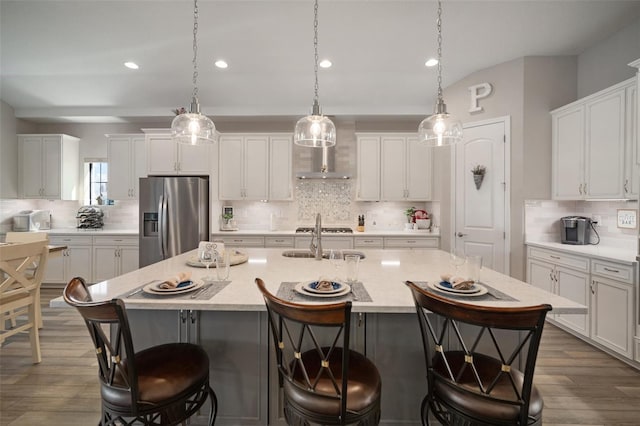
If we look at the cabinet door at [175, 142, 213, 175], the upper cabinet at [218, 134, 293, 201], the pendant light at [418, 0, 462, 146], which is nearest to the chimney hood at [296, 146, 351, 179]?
the upper cabinet at [218, 134, 293, 201]

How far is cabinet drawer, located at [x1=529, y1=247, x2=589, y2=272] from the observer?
277cm

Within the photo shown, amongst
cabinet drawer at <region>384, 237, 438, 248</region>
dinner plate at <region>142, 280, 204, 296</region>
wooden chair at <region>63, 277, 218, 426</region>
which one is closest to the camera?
wooden chair at <region>63, 277, 218, 426</region>

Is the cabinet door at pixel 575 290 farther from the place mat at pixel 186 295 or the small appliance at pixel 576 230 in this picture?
the place mat at pixel 186 295

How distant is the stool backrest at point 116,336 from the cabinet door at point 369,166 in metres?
3.98

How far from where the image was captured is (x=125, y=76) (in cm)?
415

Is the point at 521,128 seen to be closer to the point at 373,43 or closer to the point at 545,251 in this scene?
the point at 545,251

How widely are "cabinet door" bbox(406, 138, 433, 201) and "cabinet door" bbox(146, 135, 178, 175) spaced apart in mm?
3767

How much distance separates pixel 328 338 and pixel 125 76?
15.5ft

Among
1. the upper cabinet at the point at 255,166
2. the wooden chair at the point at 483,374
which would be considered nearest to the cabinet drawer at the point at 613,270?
the wooden chair at the point at 483,374

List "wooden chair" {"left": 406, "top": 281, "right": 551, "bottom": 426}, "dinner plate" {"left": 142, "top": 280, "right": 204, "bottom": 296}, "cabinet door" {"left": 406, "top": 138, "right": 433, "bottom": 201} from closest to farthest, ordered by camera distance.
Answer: "wooden chair" {"left": 406, "top": 281, "right": 551, "bottom": 426}
"dinner plate" {"left": 142, "top": 280, "right": 204, "bottom": 296}
"cabinet door" {"left": 406, "top": 138, "right": 433, "bottom": 201}

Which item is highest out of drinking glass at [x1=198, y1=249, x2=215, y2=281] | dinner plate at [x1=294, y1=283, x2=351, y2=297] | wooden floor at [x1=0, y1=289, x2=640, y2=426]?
drinking glass at [x1=198, y1=249, x2=215, y2=281]

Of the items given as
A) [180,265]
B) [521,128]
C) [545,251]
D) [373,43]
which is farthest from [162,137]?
[545,251]

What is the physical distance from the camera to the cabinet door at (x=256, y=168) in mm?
4703

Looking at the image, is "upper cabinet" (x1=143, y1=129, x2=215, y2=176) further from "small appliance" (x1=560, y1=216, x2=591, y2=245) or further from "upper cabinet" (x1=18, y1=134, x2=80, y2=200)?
"small appliance" (x1=560, y1=216, x2=591, y2=245)
